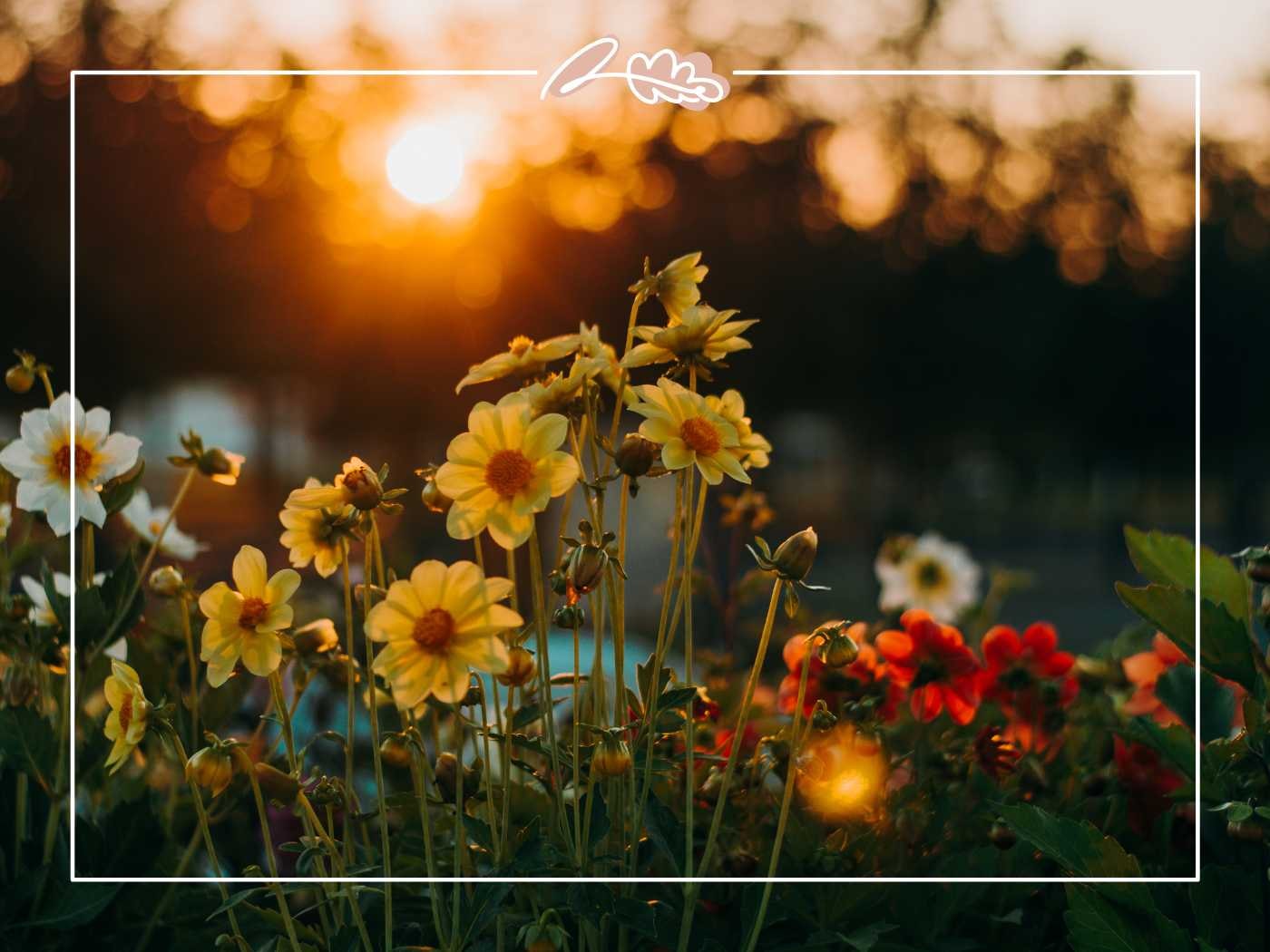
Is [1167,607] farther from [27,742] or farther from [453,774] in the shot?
[27,742]

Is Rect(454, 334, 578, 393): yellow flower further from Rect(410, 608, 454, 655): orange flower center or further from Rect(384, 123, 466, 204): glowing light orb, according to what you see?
Rect(384, 123, 466, 204): glowing light orb

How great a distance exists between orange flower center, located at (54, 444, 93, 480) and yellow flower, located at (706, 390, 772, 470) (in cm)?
50

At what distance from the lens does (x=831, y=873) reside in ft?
3.19

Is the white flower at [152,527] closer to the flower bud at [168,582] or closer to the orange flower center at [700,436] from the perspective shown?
the flower bud at [168,582]

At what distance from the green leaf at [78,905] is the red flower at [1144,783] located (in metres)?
0.85

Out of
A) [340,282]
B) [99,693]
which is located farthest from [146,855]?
[340,282]

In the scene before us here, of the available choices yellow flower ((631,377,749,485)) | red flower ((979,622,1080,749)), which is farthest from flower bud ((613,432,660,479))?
red flower ((979,622,1080,749))

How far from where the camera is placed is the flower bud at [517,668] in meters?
0.80

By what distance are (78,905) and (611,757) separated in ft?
1.69

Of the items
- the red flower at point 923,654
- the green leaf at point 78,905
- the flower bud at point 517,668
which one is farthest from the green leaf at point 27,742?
the red flower at point 923,654

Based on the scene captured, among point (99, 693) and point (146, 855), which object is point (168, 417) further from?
point (146, 855)

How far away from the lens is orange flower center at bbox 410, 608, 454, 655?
0.73 m

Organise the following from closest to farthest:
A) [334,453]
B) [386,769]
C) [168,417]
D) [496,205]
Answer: [386,769]
[496,205]
[168,417]
[334,453]

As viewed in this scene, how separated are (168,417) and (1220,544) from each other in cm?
976
